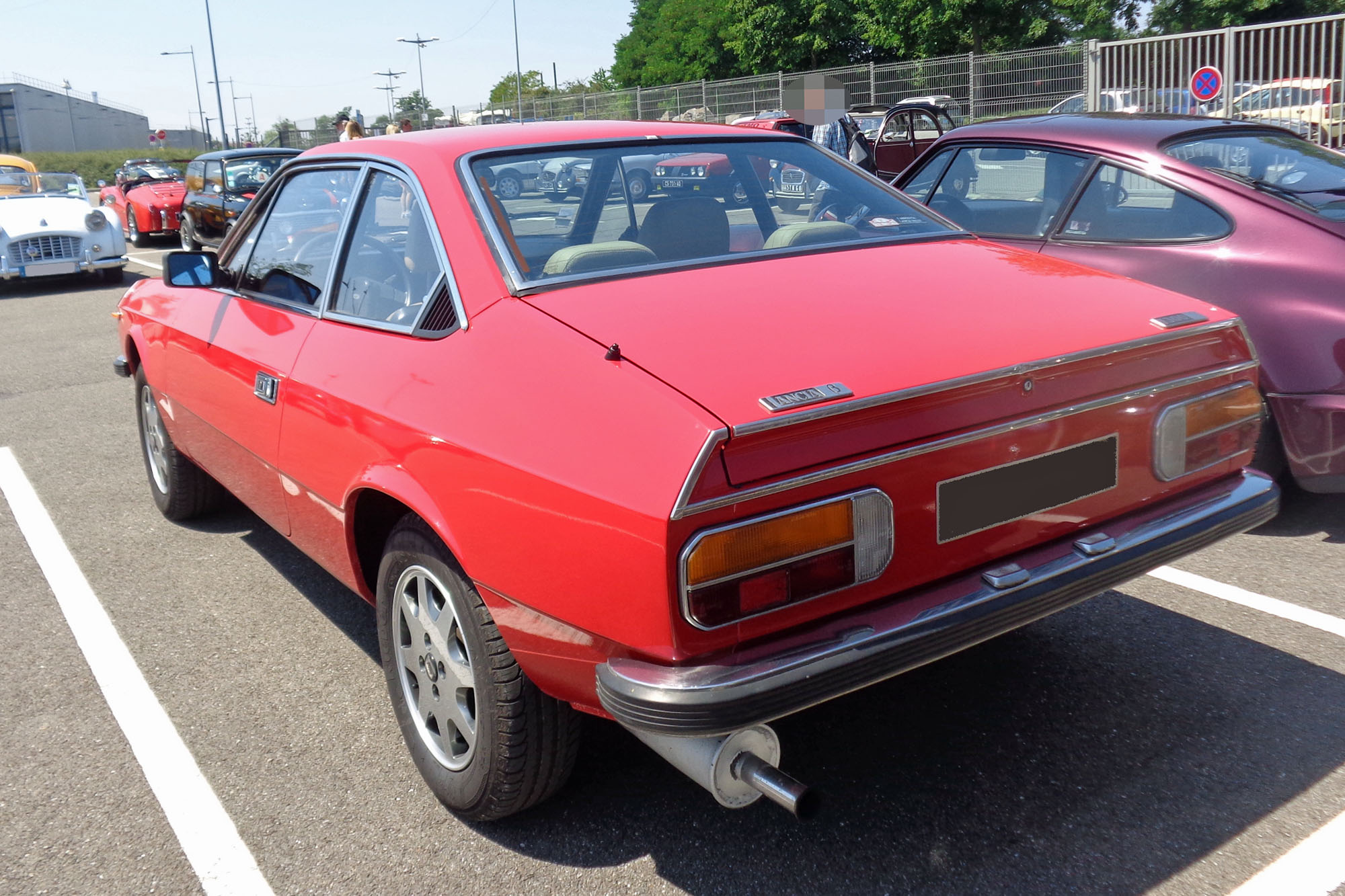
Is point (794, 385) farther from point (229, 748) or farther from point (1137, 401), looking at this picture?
point (229, 748)

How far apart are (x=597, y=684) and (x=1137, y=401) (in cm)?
136

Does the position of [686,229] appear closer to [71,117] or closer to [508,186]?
[508,186]

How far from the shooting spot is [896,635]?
2100 mm

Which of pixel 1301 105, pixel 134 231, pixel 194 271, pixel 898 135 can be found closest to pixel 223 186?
pixel 134 231

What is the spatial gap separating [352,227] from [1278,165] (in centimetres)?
376

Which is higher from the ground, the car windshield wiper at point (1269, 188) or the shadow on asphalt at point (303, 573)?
the car windshield wiper at point (1269, 188)

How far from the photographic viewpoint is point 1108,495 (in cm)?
249

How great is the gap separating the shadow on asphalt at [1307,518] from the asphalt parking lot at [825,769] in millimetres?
125

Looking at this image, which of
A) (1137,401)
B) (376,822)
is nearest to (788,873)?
(376,822)

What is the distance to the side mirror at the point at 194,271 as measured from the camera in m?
3.83

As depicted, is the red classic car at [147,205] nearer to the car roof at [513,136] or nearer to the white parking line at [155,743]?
the white parking line at [155,743]

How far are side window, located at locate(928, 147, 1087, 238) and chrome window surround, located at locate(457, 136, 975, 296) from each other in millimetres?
1616

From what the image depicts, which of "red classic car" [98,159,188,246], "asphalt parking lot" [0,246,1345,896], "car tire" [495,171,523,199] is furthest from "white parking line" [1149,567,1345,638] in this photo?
"red classic car" [98,159,188,246]

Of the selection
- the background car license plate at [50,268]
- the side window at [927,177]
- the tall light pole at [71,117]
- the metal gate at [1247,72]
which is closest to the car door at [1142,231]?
the side window at [927,177]
